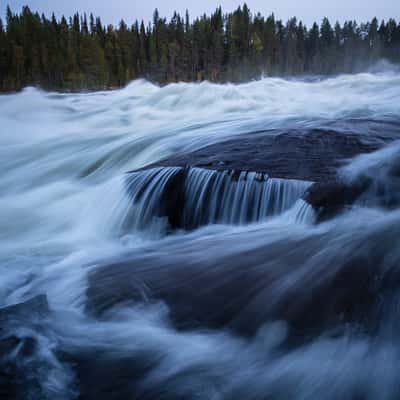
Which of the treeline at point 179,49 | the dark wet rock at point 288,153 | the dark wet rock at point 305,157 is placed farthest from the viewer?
the treeline at point 179,49

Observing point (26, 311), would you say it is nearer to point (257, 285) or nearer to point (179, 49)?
point (257, 285)

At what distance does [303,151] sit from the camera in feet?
13.7

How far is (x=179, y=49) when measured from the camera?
52.3 metres

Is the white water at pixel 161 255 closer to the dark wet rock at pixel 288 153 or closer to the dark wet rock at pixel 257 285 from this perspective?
the dark wet rock at pixel 257 285

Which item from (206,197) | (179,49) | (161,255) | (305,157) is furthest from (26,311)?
(179,49)

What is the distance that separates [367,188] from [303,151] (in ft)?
3.18

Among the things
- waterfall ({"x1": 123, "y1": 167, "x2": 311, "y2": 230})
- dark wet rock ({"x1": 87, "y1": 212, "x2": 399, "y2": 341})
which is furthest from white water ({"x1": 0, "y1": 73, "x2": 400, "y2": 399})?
waterfall ({"x1": 123, "y1": 167, "x2": 311, "y2": 230})

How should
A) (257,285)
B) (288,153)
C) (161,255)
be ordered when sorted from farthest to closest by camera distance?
(288,153) < (161,255) < (257,285)

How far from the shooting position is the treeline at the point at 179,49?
41.2 meters

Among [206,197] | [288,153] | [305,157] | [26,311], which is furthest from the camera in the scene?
[288,153]

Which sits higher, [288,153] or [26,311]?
[288,153]

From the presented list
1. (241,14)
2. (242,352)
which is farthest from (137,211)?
(241,14)

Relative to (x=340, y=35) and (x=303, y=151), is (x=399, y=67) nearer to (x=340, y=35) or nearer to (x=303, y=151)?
(x=340, y=35)

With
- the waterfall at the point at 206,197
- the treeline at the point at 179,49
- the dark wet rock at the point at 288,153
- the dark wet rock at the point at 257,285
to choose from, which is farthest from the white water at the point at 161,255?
the treeline at the point at 179,49
